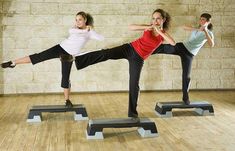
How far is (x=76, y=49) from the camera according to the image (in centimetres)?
462

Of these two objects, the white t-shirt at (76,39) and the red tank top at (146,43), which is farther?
the white t-shirt at (76,39)

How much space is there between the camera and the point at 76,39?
183 inches

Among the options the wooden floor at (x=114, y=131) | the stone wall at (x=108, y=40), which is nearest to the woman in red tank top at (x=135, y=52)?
the wooden floor at (x=114, y=131)

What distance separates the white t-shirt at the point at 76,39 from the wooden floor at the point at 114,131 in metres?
0.95

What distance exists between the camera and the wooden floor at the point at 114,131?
347cm

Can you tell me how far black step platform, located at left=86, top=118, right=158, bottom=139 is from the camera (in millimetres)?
3758

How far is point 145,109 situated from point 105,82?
190cm

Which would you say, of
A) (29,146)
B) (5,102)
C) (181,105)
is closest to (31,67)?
(5,102)

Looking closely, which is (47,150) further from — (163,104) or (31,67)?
(31,67)

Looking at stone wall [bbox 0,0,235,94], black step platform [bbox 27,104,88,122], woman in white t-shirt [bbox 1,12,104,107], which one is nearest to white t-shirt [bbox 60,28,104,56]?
woman in white t-shirt [bbox 1,12,104,107]

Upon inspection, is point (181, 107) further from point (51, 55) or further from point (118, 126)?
point (51, 55)

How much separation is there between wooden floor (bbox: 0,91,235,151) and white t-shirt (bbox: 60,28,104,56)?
3.11 ft

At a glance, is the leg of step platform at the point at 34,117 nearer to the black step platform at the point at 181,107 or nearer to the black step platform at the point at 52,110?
the black step platform at the point at 52,110

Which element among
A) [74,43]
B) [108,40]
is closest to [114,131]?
[74,43]
